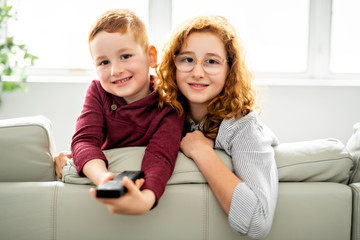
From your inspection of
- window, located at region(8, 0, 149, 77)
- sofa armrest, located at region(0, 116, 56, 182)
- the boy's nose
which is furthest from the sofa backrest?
window, located at region(8, 0, 149, 77)

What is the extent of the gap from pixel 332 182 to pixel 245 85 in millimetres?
434

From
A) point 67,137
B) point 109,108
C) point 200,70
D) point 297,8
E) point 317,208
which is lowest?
point 67,137

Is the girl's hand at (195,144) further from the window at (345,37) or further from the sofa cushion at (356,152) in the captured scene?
the window at (345,37)

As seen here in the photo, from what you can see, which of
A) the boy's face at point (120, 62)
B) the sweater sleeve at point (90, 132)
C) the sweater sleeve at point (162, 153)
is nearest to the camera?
the sweater sleeve at point (162, 153)

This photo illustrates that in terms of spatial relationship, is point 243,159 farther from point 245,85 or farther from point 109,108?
point 109,108

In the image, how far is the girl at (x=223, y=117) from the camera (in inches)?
34.0

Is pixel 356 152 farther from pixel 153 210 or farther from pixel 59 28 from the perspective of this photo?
pixel 59 28

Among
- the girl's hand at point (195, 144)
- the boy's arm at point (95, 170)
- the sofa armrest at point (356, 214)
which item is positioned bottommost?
the sofa armrest at point (356, 214)

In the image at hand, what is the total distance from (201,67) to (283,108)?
58.7 inches

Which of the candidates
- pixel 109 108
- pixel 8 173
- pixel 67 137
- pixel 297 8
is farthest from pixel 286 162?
pixel 297 8

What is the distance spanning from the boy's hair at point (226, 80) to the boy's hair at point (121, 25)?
110 millimetres

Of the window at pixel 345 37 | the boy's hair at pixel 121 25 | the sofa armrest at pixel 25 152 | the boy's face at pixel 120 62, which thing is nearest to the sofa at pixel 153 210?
the sofa armrest at pixel 25 152

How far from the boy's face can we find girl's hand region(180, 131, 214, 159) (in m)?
0.26

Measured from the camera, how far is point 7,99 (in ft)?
7.57
